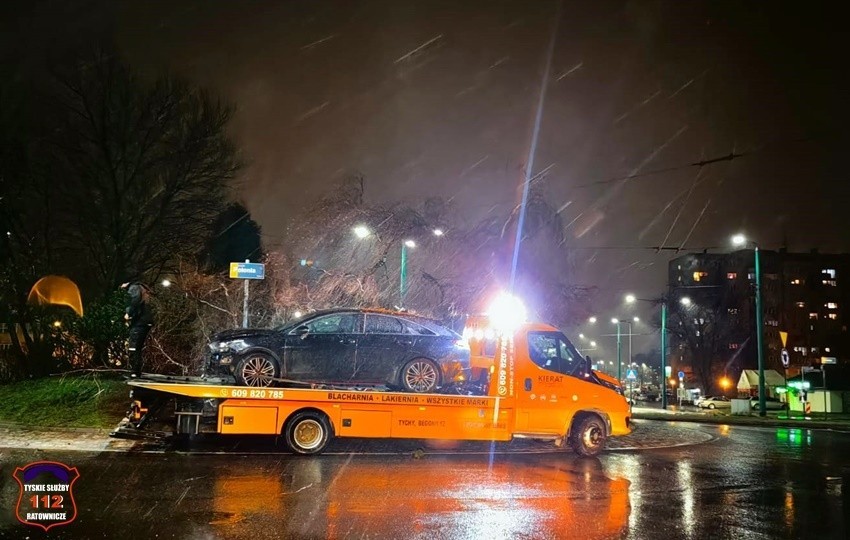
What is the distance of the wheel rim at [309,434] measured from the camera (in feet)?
35.8

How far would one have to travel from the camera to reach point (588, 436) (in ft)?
40.1

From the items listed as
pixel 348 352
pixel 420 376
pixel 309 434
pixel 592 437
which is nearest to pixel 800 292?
pixel 592 437

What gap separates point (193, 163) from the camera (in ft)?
66.7

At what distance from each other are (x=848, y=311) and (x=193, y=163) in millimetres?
104615

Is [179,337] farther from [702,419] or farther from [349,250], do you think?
[702,419]

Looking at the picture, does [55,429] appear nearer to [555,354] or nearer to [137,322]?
[137,322]

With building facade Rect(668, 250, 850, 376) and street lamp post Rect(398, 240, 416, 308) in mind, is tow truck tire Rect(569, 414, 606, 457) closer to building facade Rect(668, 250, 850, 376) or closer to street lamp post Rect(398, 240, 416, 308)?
street lamp post Rect(398, 240, 416, 308)

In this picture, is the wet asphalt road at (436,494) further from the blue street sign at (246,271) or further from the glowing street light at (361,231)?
the glowing street light at (361,231)

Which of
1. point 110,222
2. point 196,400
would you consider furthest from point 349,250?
point 196,400

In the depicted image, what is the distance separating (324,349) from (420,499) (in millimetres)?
4225

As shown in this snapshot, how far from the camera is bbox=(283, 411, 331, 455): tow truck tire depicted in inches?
427

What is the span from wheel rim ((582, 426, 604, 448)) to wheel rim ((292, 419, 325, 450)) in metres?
5.06

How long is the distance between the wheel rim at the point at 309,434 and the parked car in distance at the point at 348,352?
783 mm

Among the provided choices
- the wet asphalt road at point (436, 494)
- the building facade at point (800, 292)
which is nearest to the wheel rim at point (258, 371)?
the wet asphalt road at point (436, 494)
